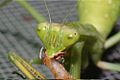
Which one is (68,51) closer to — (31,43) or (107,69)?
(107,69)

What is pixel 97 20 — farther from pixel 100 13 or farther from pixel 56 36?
pixel 56 36

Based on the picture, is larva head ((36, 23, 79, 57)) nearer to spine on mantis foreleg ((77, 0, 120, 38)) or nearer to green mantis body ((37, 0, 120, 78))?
green mantis body ((37, 0, 120, 78))

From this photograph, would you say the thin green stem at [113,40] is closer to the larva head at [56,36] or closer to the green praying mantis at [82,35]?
the green praying mantis at [82,35]

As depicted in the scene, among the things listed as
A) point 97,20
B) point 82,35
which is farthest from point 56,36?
point 97,20

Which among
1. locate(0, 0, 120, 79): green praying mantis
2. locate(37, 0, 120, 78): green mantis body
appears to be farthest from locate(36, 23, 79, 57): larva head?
locate(37, 0, 120, 78): green mantis body

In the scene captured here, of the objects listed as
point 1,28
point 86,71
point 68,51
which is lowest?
point 86,71

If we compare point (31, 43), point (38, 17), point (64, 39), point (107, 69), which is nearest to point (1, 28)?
point (31, 43)

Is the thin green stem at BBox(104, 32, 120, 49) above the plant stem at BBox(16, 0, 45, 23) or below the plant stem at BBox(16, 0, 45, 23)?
below

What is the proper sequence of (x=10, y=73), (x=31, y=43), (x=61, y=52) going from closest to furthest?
(x=61, y=52), (x=10, y=73), (x=31, y=43)
